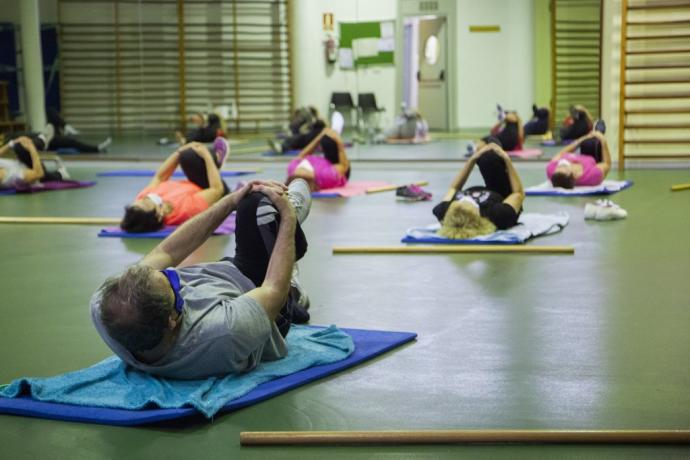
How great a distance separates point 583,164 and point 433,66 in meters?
2.21

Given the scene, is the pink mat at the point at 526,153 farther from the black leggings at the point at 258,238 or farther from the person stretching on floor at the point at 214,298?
the black leggings at the point at 258,238

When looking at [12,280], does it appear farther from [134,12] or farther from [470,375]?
[134,12]

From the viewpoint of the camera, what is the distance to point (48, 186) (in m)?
9.33

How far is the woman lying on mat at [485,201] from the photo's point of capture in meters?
5.79

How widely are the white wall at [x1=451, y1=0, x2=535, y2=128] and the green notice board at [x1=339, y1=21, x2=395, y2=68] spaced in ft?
3.08

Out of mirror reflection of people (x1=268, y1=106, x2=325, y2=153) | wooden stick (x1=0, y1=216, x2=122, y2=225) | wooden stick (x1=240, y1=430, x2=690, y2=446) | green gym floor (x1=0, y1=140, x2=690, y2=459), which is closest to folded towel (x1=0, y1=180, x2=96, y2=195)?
wooden stick (x1=0, y1=216, x2=122, y2=225)

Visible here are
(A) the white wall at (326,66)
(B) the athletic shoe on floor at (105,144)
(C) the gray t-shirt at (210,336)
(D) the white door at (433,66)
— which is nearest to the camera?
(C) the gray t-shirt at (210,336)

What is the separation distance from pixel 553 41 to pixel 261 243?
7.31m

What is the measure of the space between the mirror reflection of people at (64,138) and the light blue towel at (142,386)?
951 cm

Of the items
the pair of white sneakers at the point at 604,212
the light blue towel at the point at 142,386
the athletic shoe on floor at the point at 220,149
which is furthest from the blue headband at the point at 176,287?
the pair of white sneakers at the point at 604,212

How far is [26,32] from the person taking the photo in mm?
12219

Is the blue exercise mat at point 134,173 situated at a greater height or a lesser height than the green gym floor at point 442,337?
greater

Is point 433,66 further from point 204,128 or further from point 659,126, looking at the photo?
point 204,128

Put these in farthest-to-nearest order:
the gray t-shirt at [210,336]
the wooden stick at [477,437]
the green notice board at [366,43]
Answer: the green notice board at [366,43] → the gray t-shirt at [210,336] → the wooden stick at [477,437]
